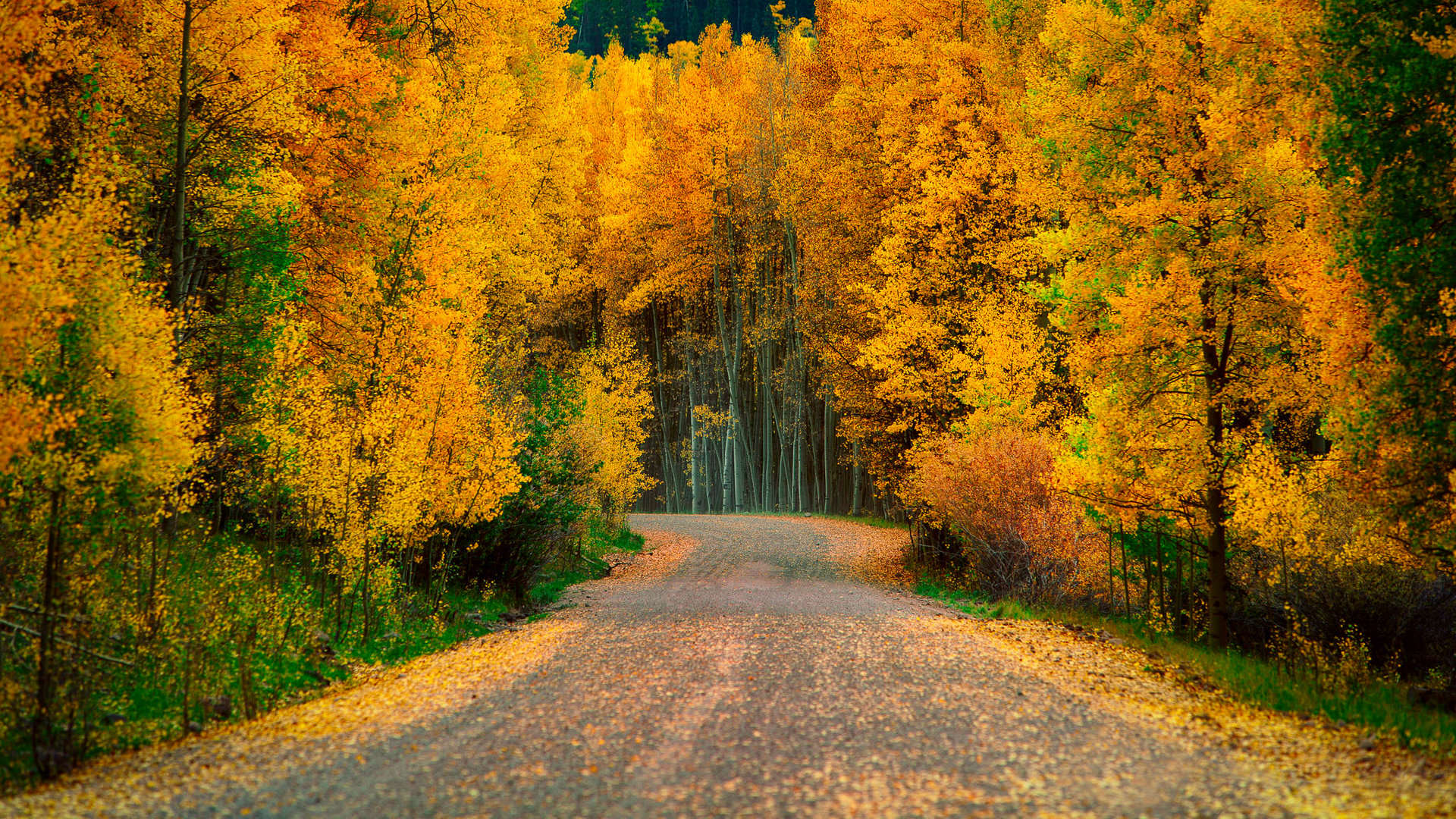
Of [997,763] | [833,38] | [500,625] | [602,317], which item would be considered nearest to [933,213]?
[833,38]

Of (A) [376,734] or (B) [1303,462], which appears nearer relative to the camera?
(A) [376,734]

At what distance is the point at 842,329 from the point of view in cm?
2073

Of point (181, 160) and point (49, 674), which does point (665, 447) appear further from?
point (49, 674)

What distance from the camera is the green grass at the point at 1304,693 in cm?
633

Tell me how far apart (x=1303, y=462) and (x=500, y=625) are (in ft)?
32.7

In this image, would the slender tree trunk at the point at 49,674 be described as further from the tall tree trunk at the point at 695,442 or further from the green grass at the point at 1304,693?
the tall tree trunk at the point at 695,442

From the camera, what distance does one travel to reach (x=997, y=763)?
5.52 m

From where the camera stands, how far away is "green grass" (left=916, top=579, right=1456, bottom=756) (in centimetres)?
633

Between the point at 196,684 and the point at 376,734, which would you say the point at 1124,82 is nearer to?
the point at 376,734

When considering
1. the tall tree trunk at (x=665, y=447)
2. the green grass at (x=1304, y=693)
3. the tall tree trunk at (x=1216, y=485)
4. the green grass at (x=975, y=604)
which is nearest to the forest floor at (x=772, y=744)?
the green grass at (x=1304, y=693)

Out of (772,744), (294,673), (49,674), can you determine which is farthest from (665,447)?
(772,744)

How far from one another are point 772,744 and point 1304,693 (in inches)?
192

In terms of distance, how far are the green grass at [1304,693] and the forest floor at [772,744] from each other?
0.91 feet

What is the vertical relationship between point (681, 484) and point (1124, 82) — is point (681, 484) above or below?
below
